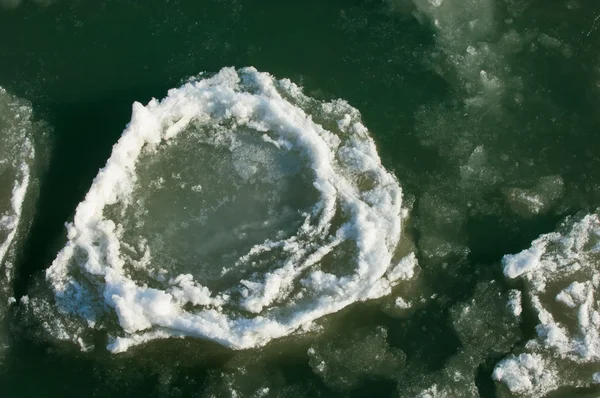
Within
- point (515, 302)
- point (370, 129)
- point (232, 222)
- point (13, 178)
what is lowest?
point (13, 178)

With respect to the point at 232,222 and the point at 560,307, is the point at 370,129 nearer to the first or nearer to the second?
the point at 232,222

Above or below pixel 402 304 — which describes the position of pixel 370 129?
above

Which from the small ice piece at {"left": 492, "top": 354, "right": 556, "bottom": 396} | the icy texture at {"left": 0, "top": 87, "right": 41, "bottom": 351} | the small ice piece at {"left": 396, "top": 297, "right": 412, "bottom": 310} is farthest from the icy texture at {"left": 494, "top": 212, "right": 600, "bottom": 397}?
the icy texture at {"left": 0, "top": 87, "right": 41, "bottom": 351}

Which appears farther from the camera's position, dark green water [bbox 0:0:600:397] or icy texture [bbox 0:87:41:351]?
icy texture [bbox 0:87:41:351]

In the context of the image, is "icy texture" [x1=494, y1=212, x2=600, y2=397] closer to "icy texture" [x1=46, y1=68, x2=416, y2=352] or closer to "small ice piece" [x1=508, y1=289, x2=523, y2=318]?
"small ice piece" [x1=508, y1=289, x2=523, y2=318]

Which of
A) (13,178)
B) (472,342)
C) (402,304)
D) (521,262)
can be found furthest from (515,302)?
(13,178)
